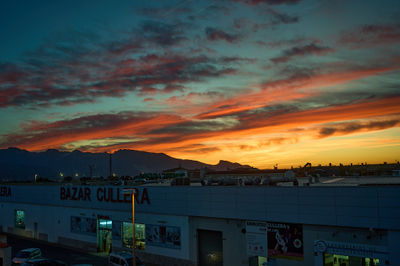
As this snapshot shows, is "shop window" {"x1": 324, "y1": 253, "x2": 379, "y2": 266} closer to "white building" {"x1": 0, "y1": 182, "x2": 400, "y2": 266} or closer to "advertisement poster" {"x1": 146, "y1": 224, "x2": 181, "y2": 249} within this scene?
"white building" {"x1": 0, "y1": 182, "x2": 400, "y2": 266}

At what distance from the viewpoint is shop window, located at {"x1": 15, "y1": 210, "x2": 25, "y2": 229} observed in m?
55.1

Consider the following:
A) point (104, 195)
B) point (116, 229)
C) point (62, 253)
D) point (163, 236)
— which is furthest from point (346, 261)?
point (62, 253)

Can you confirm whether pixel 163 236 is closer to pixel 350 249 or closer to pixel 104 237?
pixel 104 237

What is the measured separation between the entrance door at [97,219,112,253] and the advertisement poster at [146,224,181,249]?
7.44m

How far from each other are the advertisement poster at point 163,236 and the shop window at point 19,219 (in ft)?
95.6

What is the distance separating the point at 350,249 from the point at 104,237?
→ 94.0 ft

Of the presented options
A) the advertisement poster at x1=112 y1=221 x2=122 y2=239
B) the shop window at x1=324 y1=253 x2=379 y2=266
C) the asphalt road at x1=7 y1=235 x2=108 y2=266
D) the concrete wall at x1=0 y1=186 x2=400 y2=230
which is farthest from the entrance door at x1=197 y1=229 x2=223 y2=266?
the advertisement poster at x1=112 y1=221 x2=122 y2=239

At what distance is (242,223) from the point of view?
2925 centimetres

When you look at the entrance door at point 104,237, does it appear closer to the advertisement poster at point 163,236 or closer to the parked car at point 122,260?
the advertisement poster at point 163,236

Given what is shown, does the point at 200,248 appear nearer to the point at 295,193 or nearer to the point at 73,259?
the point at 295,193

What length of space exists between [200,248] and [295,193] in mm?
11040

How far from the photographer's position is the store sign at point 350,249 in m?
22.3

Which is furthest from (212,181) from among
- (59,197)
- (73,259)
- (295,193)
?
(59,197)

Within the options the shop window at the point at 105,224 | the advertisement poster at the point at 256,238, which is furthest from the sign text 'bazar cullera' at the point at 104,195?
the advertisement poster at the point at 256,238
